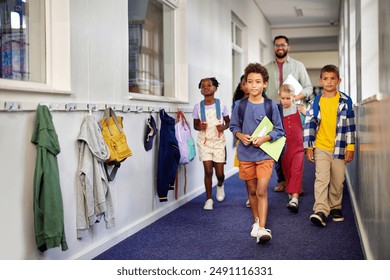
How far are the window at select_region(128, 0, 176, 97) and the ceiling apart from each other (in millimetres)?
4843

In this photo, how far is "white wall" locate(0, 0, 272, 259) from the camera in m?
2.11

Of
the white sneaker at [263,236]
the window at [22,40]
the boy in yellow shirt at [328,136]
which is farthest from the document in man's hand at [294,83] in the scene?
the window at [22,40]

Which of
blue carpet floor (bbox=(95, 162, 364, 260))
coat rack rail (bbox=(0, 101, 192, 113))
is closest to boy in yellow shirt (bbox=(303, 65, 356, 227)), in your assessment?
blue carpet floor (bbox=(95, 162, 364, 260))

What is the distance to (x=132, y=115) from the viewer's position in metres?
3.35

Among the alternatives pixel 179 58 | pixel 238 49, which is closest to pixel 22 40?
pixel 179 58

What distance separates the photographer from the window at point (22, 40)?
220 centimetres

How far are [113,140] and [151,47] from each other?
5.22ft

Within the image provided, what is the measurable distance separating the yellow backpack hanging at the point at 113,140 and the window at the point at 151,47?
2.25 feet

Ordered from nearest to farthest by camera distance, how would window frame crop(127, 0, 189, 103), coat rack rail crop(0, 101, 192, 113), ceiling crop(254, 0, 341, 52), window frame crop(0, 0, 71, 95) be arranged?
coat rack rail crop(0, 101, 192, 113)
window frame crop(0, 0, 71, 95)
window frame crop(127, 0, 189, 103)
ceiling crop(254, 0, 341, 52)

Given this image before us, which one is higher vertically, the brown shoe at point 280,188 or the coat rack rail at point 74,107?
the coat rack rail at point 74,107

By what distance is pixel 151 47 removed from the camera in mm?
4191

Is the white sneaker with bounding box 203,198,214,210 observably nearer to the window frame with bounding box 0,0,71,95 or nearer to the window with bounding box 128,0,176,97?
the window with bounding box 128,0,176,97

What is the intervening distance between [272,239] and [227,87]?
3.58 m

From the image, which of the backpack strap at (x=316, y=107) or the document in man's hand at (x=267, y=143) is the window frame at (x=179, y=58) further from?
the document in man's hand at (x=267, y=143)
